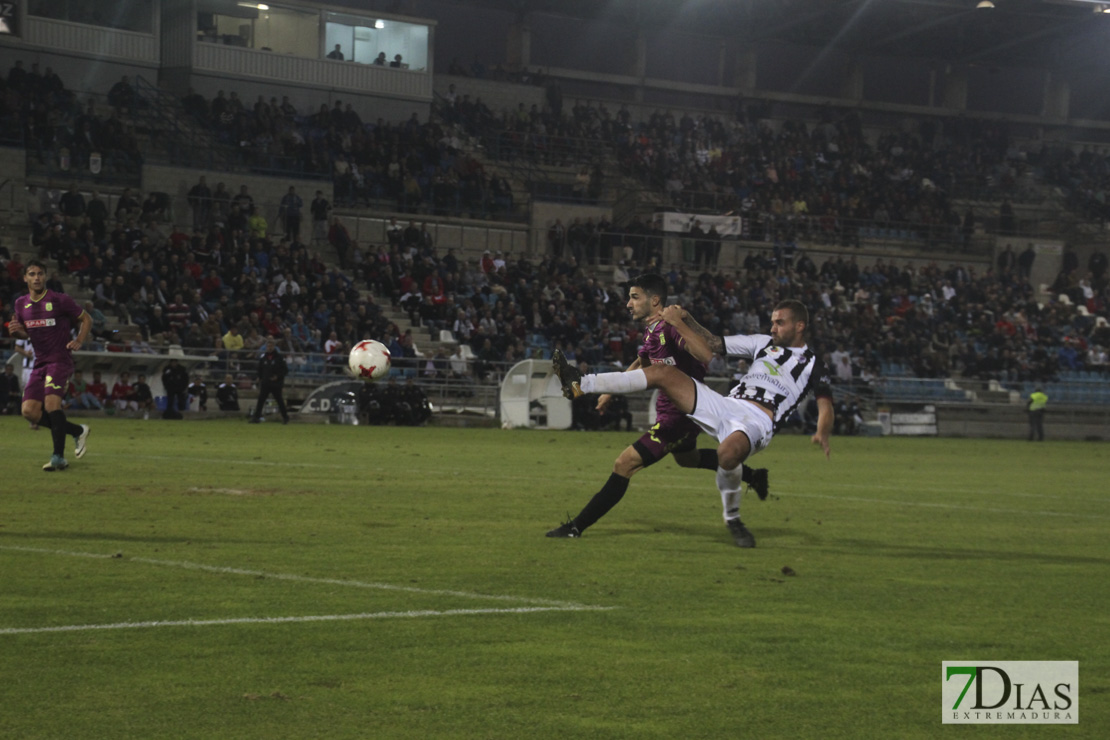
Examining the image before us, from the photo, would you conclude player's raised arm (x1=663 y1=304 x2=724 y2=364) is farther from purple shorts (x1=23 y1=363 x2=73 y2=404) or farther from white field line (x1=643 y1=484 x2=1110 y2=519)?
purple shorts (x1=23 y1=363 x2=73 y2=404)

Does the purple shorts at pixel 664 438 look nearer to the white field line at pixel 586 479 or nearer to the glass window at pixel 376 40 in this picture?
the white field line at pixel 586 479

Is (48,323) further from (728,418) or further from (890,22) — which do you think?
(890,22)

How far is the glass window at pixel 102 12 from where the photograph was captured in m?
40.1

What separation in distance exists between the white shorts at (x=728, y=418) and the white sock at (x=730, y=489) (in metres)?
0.29

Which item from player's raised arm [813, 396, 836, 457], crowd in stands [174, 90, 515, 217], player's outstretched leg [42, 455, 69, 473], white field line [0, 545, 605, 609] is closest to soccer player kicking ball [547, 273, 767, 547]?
player's raised arm [813, 396, 836, 457]

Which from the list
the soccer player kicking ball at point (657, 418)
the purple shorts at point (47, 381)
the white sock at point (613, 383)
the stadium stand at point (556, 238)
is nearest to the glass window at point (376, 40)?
the stadium stand at point (556, 238)

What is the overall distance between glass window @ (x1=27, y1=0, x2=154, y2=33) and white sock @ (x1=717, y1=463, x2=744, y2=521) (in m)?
35.5

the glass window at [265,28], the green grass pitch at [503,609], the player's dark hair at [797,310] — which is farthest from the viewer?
the glass window at [265,28]

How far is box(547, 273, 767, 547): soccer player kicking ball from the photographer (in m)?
10.2

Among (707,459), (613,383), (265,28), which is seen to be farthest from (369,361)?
(265,28)

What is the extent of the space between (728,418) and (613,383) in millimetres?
1188

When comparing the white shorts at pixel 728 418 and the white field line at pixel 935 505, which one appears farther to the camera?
the white field line at pixel 935 505

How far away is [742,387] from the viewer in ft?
34.9

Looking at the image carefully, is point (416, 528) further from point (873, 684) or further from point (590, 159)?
point (590, 159)
